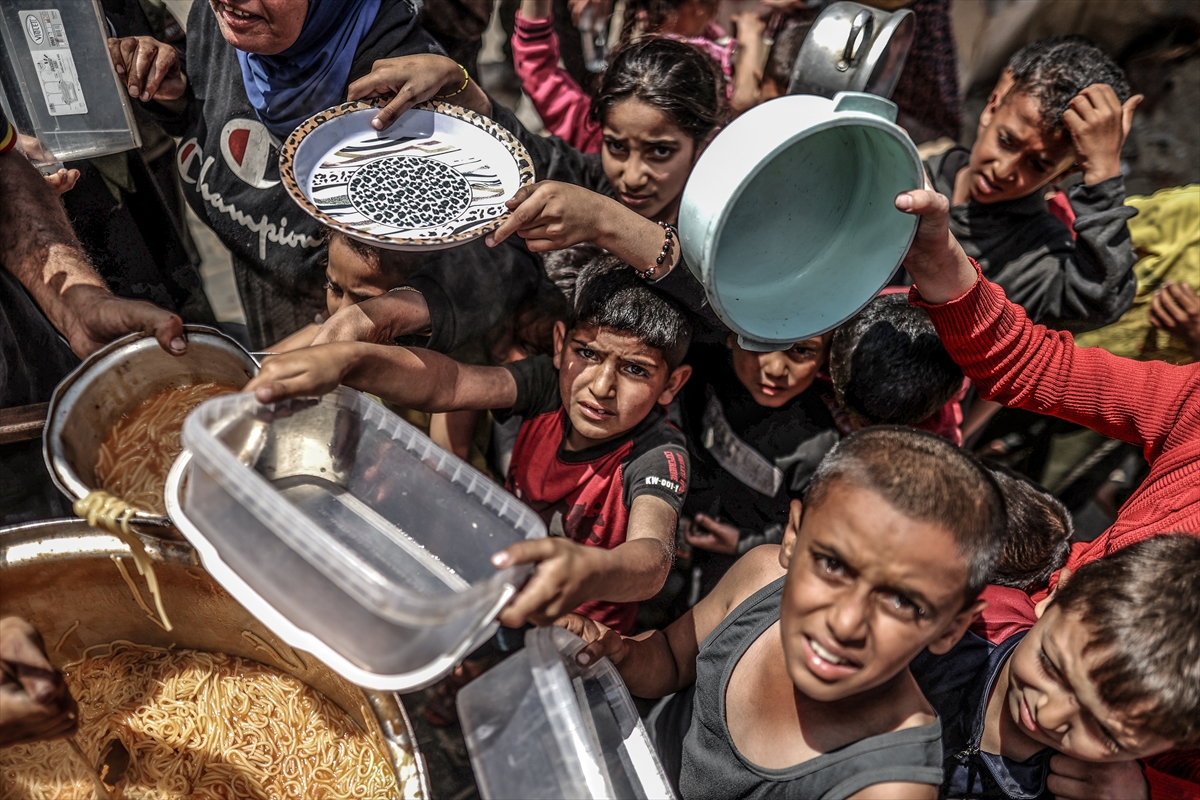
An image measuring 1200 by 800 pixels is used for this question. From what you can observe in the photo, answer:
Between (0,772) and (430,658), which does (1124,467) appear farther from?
(0,772)

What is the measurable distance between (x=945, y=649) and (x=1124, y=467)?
114 inches

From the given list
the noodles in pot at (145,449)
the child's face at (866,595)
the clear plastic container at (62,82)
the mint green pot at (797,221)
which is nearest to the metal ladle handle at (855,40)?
the mint green pot at (797,221)

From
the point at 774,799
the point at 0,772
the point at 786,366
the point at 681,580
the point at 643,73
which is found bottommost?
the point at 681,580

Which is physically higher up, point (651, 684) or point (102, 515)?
point (102, 515)

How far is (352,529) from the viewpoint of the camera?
1.93m

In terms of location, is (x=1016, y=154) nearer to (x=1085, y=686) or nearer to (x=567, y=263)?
(x=567, y=263)

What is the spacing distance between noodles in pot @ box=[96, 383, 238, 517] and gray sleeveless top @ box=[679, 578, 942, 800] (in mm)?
1507

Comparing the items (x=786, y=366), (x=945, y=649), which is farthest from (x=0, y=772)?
(x=786, y=366)

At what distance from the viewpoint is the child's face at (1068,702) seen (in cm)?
167

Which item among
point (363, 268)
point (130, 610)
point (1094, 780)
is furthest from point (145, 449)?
point (1094, 780)

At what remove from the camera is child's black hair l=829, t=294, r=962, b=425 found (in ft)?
8.70

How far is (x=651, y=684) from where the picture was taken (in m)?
2.20

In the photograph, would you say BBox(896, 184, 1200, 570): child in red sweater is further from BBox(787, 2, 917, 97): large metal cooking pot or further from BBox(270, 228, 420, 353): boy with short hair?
BBox(270, 228, 420, 353): boy with short hair

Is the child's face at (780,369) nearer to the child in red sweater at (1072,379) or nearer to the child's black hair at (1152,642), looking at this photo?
the child in red sweater at (1072,379)
